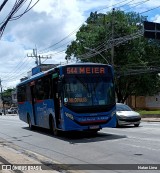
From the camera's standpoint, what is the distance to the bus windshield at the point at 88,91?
1777cm

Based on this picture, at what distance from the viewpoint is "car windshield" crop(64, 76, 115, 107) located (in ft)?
58.3

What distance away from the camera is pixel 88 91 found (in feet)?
58.8

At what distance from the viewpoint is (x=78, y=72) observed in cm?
1809

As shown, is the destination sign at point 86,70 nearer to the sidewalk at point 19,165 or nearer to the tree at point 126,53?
the sidewalk at point 19,165

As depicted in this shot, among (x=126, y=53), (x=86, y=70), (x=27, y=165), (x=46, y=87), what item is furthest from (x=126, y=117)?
(x=126, y=53)

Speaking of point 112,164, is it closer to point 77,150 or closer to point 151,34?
point 77,150

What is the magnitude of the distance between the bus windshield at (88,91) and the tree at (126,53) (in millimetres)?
34491

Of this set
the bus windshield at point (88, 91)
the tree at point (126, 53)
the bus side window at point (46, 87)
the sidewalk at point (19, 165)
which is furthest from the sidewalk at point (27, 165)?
the tree at point (126, 53)

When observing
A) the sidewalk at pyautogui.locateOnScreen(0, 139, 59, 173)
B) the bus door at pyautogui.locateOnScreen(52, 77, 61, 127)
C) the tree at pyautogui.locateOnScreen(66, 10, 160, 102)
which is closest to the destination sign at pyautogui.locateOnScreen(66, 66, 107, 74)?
the bus door at pyautogui.locateOnScreen(52, 77, 61, 127)

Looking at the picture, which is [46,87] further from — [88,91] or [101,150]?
[101,150]

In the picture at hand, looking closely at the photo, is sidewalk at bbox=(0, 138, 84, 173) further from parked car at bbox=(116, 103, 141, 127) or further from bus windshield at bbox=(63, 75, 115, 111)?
parked car at bbox=(116, 103, 141, 127)

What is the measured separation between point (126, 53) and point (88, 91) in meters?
39.6

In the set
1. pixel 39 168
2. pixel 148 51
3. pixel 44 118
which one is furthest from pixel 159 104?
pixel 39 168

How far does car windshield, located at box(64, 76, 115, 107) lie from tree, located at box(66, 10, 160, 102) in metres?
34.5
